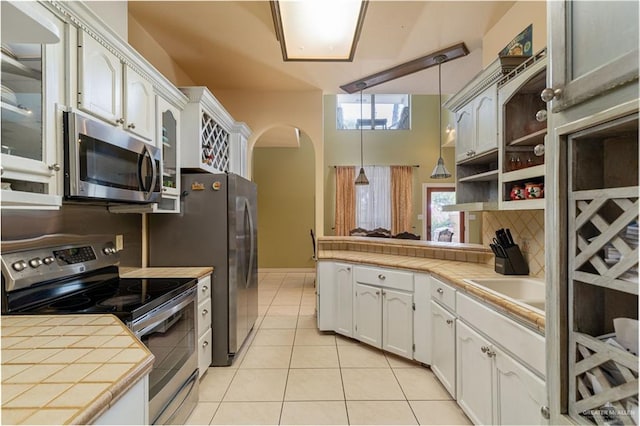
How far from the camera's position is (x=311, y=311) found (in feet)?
13.0

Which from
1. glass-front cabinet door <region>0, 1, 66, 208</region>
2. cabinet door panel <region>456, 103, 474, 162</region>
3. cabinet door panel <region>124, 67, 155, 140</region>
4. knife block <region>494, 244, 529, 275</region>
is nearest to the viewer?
glass-front cabinet door <region>0, 1, 66, 208</region>

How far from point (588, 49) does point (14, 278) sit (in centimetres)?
223

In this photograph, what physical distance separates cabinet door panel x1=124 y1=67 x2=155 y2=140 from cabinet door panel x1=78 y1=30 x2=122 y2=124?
0.08 m

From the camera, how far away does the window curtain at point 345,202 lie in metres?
7.21

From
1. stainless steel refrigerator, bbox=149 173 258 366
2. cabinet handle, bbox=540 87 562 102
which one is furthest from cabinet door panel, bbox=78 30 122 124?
cabinet handle, bbox=540 87 562 102

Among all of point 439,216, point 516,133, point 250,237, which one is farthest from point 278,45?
point 439,216

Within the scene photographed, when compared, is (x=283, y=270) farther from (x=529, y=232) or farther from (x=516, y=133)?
(x=516, y=133)

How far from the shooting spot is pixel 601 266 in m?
0.71

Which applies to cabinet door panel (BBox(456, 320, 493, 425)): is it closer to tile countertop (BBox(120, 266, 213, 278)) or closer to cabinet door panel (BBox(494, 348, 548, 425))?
cabinet door panel (BBox(494, 348, 548, 425))

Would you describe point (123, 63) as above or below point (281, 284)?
above

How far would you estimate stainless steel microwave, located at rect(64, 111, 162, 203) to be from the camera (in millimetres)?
1376

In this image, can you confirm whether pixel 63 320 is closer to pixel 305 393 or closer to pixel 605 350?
pixel 305 393

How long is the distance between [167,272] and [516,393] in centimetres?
228

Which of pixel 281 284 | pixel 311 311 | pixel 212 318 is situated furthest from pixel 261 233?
pixel 212 318
